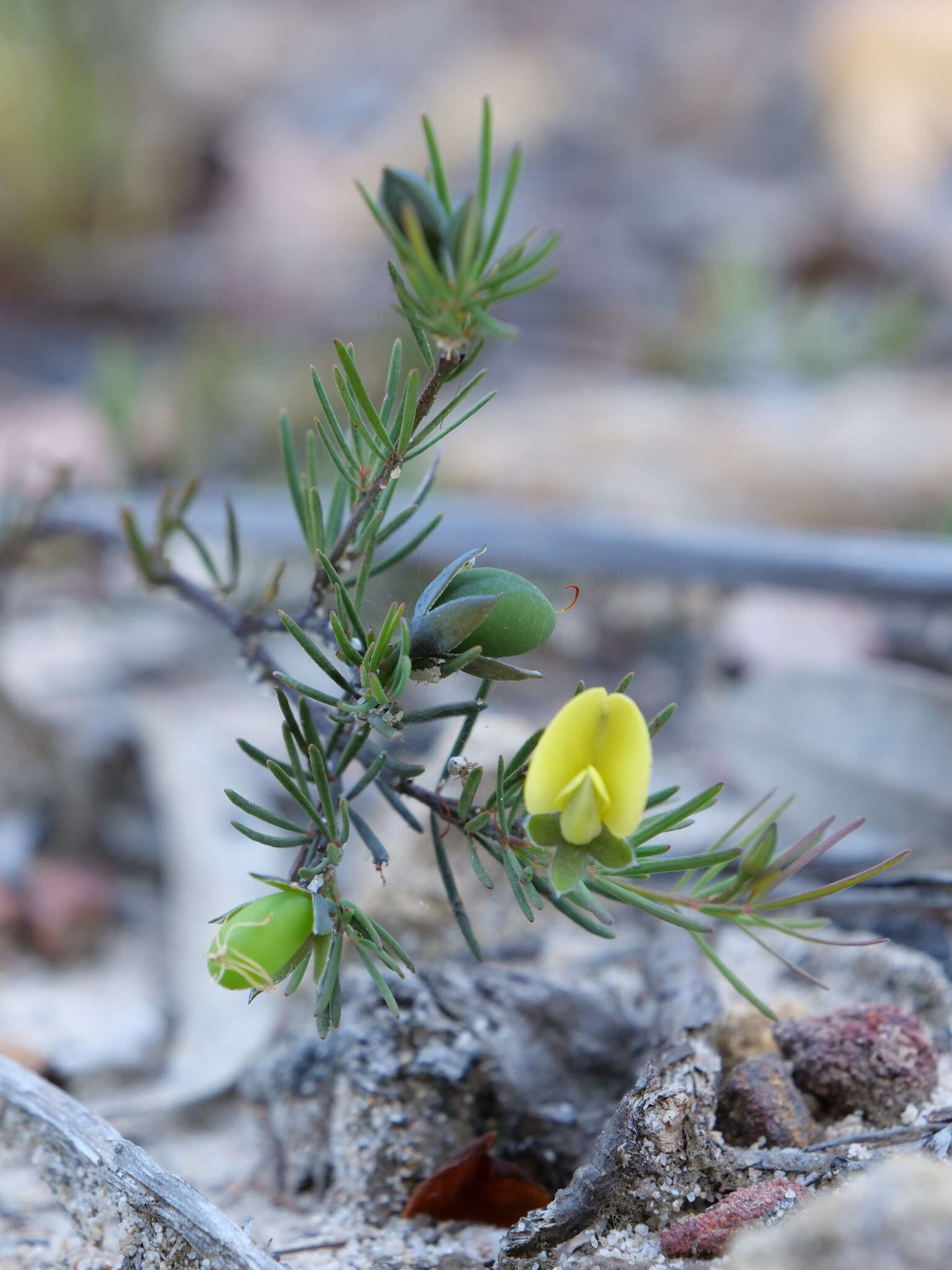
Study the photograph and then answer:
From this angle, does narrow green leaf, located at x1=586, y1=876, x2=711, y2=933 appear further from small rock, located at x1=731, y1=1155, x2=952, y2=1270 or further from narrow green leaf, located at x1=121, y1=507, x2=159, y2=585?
narrow green leaf, located at x1=121, y1=507, x2=159, y2=585

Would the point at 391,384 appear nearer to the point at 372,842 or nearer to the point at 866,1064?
the point at 372,842

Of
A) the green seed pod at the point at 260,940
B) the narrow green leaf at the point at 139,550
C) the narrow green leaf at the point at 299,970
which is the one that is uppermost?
the narrow green leaf at the point at 139,550

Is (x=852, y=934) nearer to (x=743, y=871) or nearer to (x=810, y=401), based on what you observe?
(x=743, y=871)

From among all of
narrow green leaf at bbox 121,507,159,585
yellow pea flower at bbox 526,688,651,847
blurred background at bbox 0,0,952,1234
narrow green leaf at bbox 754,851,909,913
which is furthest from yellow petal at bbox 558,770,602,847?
narrow green leaf at bbox 121,507,159,585

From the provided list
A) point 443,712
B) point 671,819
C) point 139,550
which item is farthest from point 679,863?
point 139,550

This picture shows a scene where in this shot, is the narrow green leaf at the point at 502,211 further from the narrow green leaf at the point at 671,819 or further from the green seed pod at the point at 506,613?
the narrow green leaf at the point at 671,819

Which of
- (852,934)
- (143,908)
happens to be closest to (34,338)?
(143,908)

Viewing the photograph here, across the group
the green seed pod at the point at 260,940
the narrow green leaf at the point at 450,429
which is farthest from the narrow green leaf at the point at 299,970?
the narrow green leaf at the point at 450,429
